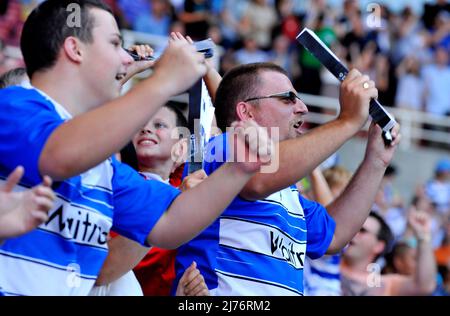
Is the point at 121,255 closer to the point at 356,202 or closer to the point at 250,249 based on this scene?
the point at 250,249

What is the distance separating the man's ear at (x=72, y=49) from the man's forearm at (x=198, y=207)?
591mm

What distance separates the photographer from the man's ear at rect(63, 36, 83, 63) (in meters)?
2.99

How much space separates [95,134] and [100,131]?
0.7 inches

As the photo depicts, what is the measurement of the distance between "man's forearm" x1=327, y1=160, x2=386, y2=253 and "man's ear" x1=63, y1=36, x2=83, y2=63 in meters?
1.77

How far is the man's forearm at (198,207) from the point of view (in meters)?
2.99

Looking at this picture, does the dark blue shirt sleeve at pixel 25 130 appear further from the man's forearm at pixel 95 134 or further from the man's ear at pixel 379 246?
the man's ear at pixel 379 246

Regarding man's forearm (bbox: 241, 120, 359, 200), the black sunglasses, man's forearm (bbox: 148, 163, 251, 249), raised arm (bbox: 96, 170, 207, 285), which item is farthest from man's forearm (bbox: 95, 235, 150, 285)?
the black sunglasses

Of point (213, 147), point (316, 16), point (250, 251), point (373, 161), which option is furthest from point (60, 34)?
point (316, 16)

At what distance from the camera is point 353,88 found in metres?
3.53

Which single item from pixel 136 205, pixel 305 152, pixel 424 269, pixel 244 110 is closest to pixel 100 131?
pixel 136 205

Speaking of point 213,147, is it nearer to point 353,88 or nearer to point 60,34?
point 353,88

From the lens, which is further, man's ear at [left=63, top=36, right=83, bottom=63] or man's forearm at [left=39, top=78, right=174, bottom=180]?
man's ear at [left=63, top=36, right=83, bottom=63]

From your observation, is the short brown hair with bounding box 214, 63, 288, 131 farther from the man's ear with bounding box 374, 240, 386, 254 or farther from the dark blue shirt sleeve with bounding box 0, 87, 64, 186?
the man's ear with bounding box 374, 240, 386, 254

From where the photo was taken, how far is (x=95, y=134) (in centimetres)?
267
